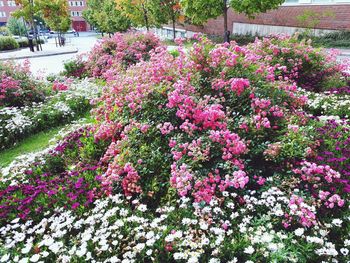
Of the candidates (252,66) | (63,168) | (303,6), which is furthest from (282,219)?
(303,6)

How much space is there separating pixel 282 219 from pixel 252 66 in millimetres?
2783

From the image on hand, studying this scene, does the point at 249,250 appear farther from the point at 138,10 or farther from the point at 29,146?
the point at 138,10

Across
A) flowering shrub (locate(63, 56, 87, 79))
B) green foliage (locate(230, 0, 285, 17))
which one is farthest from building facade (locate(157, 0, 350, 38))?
flowering shrub (locate(63, 56, 87, 79))

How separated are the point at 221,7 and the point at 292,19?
5.30 meters

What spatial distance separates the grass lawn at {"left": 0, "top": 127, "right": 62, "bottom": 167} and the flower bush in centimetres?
121

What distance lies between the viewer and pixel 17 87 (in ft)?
27.5

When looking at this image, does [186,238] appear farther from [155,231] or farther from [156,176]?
[156,176]

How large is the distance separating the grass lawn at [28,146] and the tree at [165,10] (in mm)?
23798

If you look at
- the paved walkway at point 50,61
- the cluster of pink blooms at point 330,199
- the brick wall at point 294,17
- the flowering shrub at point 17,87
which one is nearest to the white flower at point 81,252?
the cluster of pink blooms at point 330,199

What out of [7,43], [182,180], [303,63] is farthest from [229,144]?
[7,43]

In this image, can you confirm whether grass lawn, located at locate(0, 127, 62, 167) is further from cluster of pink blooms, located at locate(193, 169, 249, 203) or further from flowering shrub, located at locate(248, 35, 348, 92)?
flowering shrub, located at locate(248, 35, 348, 92)

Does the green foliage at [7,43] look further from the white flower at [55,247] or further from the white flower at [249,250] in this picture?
the white flower at [249,250]

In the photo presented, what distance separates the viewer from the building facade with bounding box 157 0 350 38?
1908cm

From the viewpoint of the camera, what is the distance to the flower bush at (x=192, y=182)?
2.92 meters
